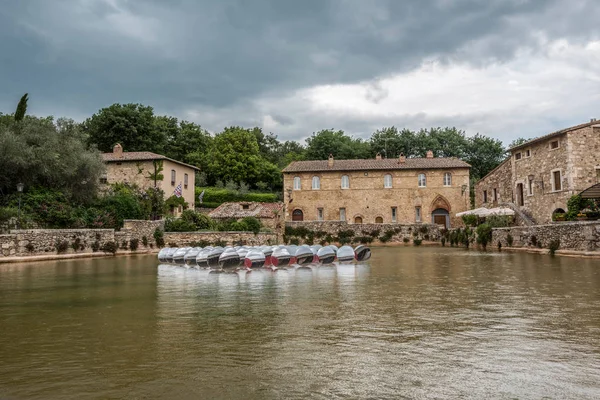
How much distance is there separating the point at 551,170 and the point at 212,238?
73.2 feet

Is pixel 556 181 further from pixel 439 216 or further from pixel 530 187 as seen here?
pixel 439 216

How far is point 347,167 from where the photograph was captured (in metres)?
43.5

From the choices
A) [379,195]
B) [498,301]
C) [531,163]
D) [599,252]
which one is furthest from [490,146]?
[498,301]

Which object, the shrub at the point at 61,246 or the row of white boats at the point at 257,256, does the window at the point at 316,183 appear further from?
the shrub at the point at 61,246

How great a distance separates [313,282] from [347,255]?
650 centimetres

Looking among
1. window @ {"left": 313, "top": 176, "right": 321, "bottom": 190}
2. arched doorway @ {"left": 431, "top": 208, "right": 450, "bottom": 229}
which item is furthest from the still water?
window @ {"left": 313, "top": 176, "right": 321, "bottom": 190}

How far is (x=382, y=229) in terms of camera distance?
1452 inches

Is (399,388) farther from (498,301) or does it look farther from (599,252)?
(599,252)

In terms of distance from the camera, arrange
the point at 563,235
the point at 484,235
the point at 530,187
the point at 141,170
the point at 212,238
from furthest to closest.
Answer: the point at 141,170, the point at 530,187, the point at 212,238, the point at 484,235, the point at 563,235

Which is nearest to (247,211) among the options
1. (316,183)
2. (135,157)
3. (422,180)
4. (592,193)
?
(316,183)

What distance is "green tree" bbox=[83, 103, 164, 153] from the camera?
49.3 m

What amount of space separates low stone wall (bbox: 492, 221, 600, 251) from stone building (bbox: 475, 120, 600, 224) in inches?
232

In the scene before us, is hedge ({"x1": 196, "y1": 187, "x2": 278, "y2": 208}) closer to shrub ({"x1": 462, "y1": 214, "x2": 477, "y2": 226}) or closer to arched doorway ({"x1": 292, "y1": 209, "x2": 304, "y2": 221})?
arched doorway ({"x1": 292, "y1": 209, "x2": 304, "y2": 221})

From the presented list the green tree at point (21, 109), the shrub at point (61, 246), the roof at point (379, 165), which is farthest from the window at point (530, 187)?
the green tree at point (21, 109)
